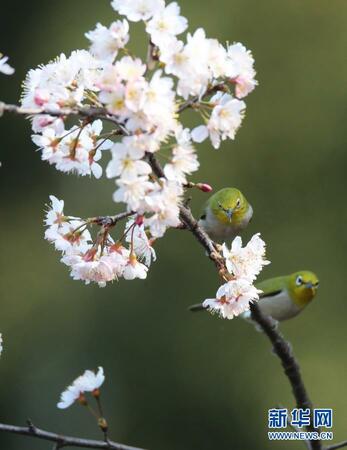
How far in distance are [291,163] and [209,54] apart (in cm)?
752

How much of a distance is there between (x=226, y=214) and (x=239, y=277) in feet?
7.01

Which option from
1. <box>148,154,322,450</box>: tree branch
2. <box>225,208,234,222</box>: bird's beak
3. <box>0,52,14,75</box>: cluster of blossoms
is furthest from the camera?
<box>225,208,234,222</box>: bird's beak

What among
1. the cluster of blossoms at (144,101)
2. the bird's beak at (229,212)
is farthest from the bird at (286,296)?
the cluster of blossoms at (144,101)

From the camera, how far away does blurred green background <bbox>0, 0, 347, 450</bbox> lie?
26.6ft

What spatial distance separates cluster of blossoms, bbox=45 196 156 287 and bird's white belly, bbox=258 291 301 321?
276 centimetres

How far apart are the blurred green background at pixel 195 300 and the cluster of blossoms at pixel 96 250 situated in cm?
550

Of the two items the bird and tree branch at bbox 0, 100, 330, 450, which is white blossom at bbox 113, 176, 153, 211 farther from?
the bird

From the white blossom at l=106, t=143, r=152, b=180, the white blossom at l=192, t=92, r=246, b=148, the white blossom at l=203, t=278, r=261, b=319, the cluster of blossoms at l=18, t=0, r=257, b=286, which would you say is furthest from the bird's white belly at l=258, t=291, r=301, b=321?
the white blossom at l=106, t=143, r=152, b=180

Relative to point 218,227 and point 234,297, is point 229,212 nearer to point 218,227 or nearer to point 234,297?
point 218,227

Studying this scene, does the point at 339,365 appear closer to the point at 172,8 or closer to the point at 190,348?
the point at 190,348

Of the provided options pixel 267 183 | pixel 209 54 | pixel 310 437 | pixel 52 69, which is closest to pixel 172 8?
pixel 209 54

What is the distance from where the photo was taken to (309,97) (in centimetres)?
986

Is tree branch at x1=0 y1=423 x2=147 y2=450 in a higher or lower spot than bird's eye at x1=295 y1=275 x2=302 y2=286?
lower

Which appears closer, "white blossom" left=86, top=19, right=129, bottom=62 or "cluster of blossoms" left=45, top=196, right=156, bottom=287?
"white blossom" left=86, top=19, right=129, bottom=62
